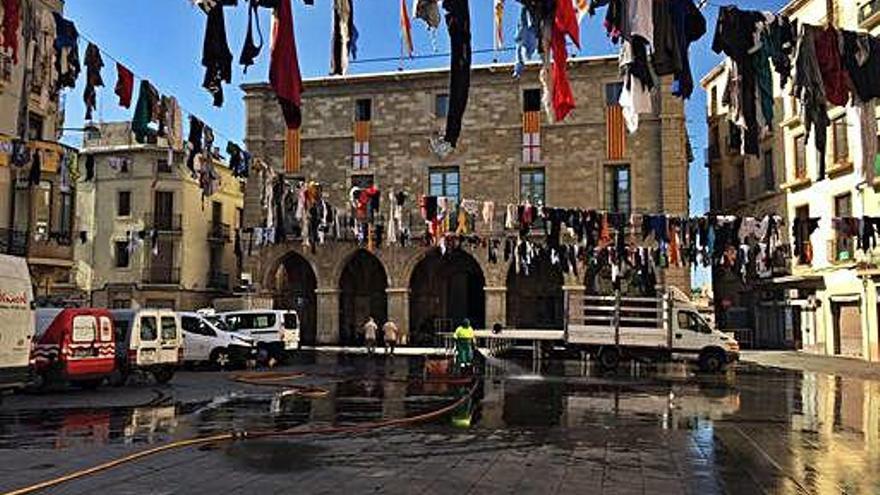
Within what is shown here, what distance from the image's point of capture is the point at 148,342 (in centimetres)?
1803

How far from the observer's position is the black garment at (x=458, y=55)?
8.80m

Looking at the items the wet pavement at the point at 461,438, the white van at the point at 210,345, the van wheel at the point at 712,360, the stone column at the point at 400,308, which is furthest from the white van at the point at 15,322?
the stone column at the point at 400,308

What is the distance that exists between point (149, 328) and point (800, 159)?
95.3 feet

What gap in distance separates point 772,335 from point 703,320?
55.7 feet

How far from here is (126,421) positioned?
472 inches

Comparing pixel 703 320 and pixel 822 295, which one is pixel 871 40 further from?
pixel 822 295

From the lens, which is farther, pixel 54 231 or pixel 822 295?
pixel 822 295

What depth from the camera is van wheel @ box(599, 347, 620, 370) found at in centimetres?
2505

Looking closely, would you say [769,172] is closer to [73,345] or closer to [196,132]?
[196,132]

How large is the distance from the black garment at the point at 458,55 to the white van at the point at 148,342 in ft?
38.0

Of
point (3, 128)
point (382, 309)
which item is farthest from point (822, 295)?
point (3, 128)

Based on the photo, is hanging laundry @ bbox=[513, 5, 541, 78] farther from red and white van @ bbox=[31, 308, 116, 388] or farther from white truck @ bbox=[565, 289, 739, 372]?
white truck @ bbox=[565, 289, 739, 372]

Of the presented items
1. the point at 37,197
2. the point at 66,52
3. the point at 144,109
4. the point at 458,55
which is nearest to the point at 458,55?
the point at 458,55

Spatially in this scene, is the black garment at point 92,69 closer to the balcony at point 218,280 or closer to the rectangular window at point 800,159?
the rectangular window at point 800,159
